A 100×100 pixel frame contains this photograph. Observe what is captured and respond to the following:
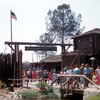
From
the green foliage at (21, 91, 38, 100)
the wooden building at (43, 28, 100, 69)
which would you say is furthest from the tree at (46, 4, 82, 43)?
the green foliage at (21, 91, 38, 100)

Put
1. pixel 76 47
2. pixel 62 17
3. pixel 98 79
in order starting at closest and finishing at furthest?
pixel 98 79 → pixel 76 47 → pixel 62 17

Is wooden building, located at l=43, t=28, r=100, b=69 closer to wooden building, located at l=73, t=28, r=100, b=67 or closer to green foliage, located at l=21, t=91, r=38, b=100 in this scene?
wooden building, located at l=73, t=28, r=100, b=67

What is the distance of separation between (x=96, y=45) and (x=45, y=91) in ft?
44.7

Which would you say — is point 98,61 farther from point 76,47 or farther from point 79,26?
point 79,26

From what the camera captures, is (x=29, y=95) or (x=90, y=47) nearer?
(x=29, y=95)

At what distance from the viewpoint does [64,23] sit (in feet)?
165

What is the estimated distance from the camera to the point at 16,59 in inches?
907

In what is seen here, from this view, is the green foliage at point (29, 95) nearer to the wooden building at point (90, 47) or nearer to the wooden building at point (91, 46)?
the wooden building at point (90, 47)

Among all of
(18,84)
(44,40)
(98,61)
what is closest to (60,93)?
(18,84)

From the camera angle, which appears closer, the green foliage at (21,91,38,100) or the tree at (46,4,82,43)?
the green foliage at (21,91,38,100)

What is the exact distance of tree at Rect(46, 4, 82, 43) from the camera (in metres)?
50.1

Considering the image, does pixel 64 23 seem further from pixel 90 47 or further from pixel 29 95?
pixel 29 95

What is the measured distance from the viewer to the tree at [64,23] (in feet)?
164

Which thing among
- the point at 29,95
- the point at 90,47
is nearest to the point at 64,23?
the point at 90,47
